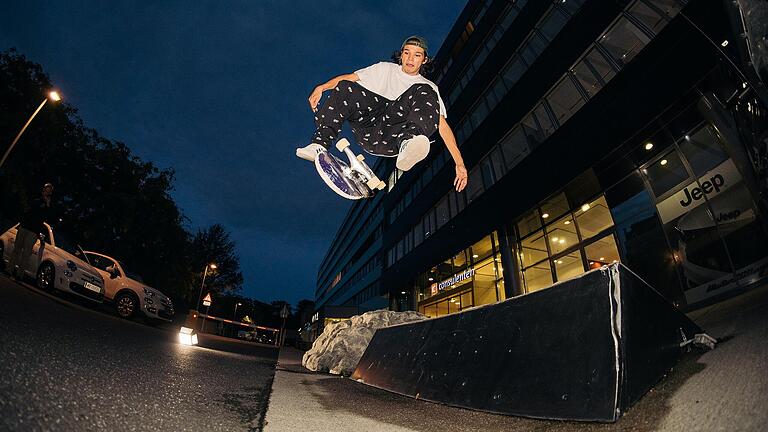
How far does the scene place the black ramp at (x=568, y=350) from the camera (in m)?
1.48

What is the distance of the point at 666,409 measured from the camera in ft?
4.55

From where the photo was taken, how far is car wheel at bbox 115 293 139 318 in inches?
357

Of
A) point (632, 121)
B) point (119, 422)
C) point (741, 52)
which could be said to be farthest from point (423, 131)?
point (632, 121)

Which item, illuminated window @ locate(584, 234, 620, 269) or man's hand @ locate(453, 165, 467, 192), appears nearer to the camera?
man's hand @ locate(453, 165, 467, 192)

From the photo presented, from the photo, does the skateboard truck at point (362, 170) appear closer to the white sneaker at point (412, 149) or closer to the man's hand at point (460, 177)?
the white sneaker at point (412, 149)

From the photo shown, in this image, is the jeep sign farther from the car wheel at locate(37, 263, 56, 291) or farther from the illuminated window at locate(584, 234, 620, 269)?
the car wheel at locate(37, 263, 56, 291)

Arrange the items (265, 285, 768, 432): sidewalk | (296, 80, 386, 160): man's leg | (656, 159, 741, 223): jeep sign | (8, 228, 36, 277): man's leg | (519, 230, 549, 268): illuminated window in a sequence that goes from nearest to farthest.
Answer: (265, 285, 768, 432): sidewalk < (296, 80, 386, 160): man's leg < (8, 228, 36, 277): man's leg < (656, 159, 741, 223): jeep sign < (519, 230, 549, 268): illuminated window

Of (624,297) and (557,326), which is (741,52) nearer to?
(624,297)

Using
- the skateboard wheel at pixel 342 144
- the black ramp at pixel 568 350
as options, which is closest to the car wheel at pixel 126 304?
the skateboard wheel at pixel 342 144

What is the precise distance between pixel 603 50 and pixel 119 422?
12645 millimetres

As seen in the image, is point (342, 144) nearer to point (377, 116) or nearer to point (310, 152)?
point (310, 152)

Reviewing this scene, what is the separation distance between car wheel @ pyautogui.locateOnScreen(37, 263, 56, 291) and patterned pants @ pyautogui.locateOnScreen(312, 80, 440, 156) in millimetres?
8234

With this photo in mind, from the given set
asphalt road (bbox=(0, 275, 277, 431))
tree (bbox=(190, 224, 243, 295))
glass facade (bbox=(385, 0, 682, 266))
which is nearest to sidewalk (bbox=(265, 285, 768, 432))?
asphalt road (bbox=(0, 275, 277, 431))

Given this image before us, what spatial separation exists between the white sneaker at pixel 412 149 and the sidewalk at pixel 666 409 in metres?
2.06
